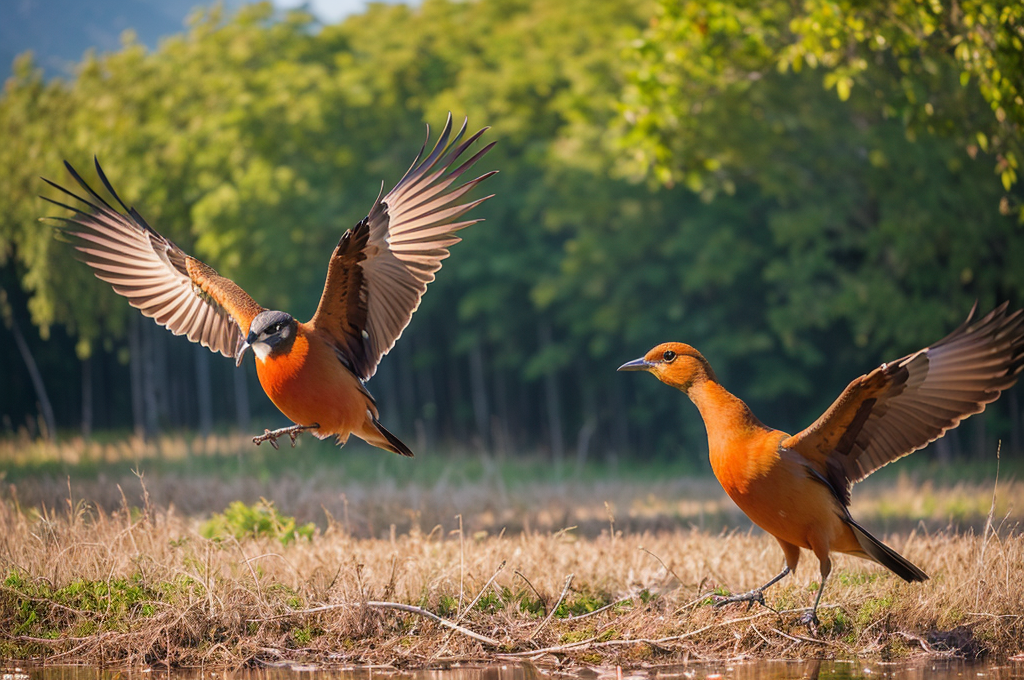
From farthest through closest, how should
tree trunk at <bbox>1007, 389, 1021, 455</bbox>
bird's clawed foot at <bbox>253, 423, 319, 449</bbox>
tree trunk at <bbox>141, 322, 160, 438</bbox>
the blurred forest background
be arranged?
1. tree trunk at <bbox>141, 322, 160, 438</bbox>
2. tree trunk at <bbox>1007, 389, 1021, 455</bbox>
3. the blurred forest background
4. bird's clawed foot at <bbox>253, 423, 319, 449</bbox>

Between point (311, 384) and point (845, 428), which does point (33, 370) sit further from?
point (845, 428)

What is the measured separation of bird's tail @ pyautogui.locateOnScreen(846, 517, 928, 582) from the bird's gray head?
11.1 ft

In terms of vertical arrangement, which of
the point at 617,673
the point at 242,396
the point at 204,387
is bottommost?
the point at 617,673

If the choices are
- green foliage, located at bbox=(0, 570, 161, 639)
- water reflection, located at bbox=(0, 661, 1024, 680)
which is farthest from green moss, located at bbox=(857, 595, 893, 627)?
green foliage, located at bbox=(0, 570, 161, 639)

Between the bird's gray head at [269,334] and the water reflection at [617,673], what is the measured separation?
1.93 m

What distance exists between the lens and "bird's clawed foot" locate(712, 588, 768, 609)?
589 centimetres

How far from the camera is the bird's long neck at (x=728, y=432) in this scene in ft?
17.4

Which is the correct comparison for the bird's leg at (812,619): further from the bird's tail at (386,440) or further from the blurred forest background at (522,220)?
the blurred forest background at (522,220)

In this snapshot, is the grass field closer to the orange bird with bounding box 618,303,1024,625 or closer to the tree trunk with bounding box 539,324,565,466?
the orange bird with bounding box 618,303,1024,625

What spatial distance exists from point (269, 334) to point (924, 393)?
366 cm

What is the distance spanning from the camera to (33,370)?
2150cm

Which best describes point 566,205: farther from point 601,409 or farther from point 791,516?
point 791,516

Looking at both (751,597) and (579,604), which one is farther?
(579,604)

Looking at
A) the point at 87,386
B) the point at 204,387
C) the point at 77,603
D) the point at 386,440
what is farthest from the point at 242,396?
the point at 386,440
